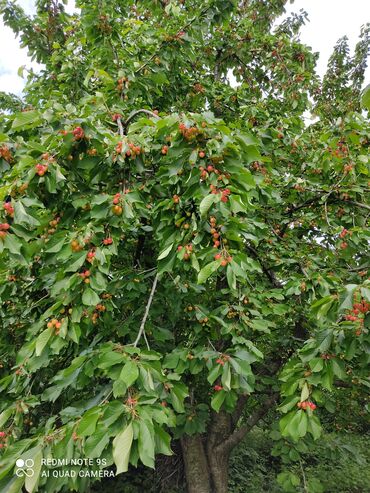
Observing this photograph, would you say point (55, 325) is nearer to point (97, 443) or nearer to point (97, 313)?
point (97, 313)

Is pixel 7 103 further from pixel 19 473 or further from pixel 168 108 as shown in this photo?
pixel 19 473

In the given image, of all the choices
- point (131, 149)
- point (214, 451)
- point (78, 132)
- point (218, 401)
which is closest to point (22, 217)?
point (78, 132)

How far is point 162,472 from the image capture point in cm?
477

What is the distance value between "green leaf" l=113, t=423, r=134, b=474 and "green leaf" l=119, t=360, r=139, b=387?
167 millimetres

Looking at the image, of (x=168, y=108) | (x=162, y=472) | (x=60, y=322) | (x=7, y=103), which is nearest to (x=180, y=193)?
(x=60, y=322)

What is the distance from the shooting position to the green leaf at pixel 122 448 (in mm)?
1339

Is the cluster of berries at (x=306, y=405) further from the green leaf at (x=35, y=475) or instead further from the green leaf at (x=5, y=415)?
the green leaf at (x=5, y=415)

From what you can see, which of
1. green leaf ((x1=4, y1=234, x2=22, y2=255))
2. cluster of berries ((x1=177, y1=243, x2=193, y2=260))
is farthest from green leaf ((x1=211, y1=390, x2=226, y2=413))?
green leaf ((x1=4, y1=234, x2=22, y2=255))

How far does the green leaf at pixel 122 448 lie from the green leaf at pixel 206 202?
0.92 metres

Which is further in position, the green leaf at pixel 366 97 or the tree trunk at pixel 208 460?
the tree trunk at pixel 208 460

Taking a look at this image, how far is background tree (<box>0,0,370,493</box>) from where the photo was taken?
5.63 ft

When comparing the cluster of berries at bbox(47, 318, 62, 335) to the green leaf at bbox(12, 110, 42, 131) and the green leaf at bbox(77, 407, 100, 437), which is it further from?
the green leaf at bbox(12, 110, 42, 131)

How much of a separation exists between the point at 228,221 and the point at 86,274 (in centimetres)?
73

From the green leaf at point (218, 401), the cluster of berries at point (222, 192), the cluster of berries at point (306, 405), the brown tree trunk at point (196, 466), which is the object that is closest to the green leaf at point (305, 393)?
the cluster of berries at point (306, 405)
